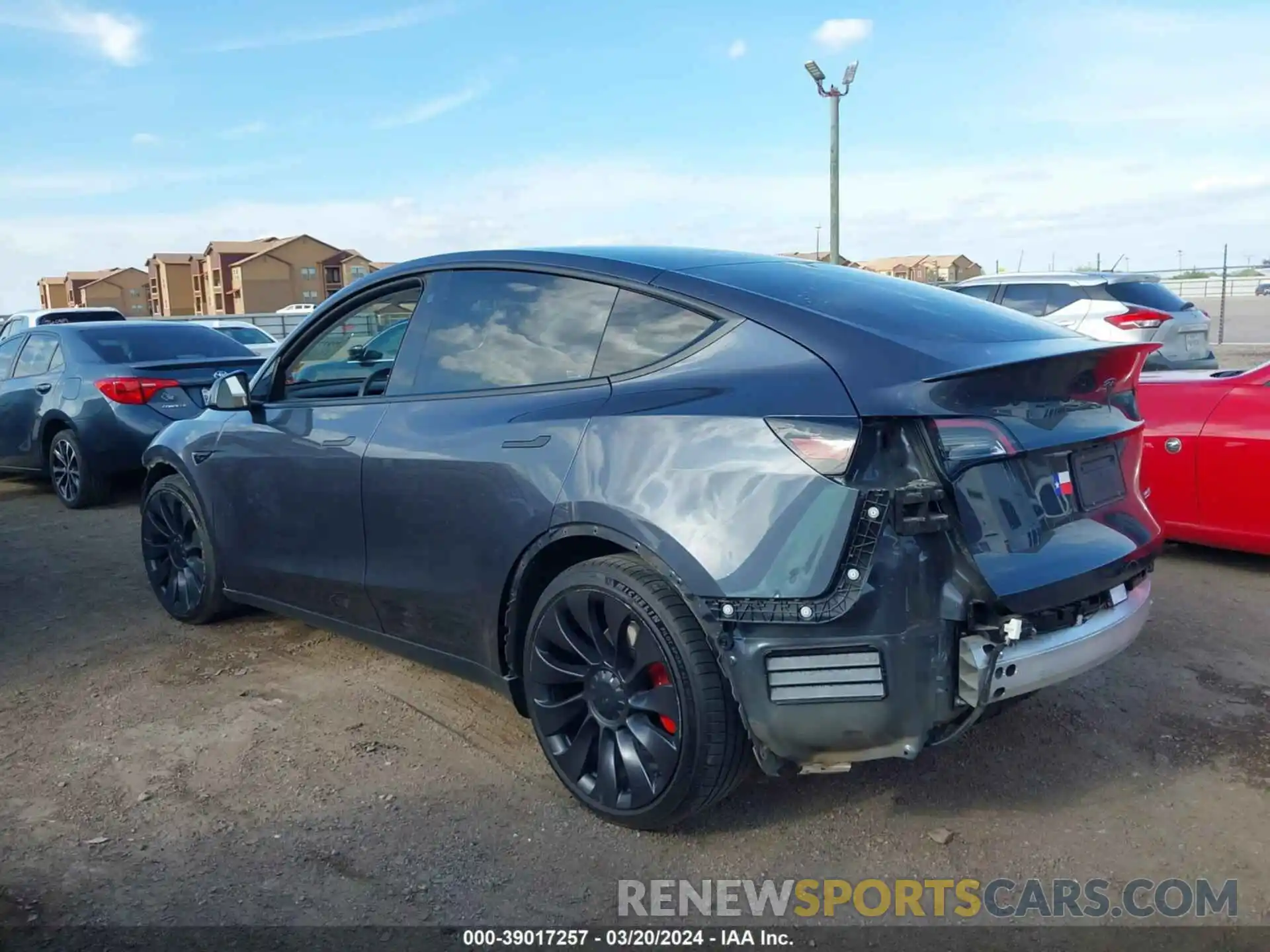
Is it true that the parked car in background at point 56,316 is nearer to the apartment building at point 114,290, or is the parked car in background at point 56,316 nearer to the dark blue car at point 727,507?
the dark blue car at point 727,507

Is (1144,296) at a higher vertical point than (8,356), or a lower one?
higher

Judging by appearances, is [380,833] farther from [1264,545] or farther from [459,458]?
[1264,545]

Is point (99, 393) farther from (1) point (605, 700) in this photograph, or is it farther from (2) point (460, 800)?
(1) point (605, 700)

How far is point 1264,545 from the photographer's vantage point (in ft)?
17.7

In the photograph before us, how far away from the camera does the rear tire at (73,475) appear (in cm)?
809

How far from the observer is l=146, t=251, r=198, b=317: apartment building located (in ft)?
202

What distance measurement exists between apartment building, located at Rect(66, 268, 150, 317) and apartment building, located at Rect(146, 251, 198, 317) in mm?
1368

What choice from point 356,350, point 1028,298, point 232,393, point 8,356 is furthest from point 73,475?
point 1028,298

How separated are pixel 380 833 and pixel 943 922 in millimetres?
1626

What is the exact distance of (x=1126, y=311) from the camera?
10.9m

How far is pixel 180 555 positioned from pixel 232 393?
1110 millimetres

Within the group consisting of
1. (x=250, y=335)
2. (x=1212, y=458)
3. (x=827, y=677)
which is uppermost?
(x=250, y=335)

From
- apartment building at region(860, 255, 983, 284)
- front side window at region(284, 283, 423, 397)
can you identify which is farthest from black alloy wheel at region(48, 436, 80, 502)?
apartment building at region(860, 255, 983, 284)

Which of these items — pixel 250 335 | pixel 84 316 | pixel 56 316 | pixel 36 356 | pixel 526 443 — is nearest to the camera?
pixel 526 443
